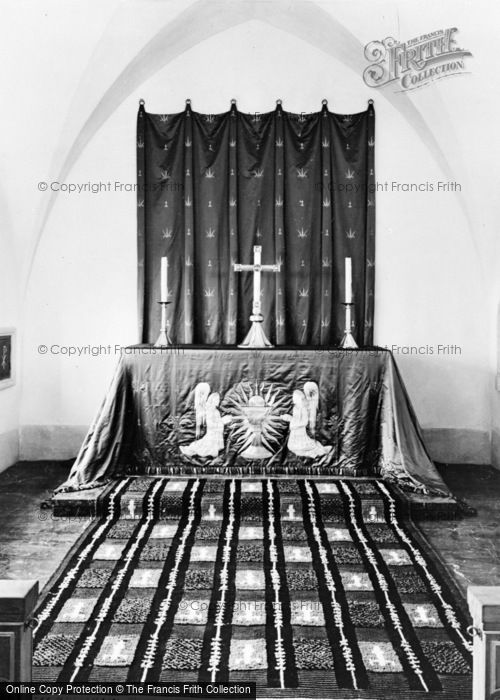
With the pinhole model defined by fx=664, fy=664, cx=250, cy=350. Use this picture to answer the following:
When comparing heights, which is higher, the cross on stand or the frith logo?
the frith logo

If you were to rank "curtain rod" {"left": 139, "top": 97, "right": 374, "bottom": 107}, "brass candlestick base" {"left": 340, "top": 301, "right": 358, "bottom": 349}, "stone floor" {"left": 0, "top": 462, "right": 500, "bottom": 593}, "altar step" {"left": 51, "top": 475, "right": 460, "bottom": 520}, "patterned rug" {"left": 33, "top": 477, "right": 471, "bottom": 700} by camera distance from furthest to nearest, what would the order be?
1. "curtain rod" {"left": 139, "top": 97, "right": 374, "bottom": 107}
2. "brass candlestick base" {"left": 340, "top": 301, "right": 358, "bottom": 349}
3. "altar step" {"left": 51, "top": 475, "right": 460, "bottom": 520}
4. "stone floor" {"left": 0, "top": 462, "right": 500, "bottom": 593}
5. "patterned rug" {"left": 33, "top": 477, "right": 471, "bottom": 700}

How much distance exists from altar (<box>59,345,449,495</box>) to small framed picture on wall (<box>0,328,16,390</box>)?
1364 millimetres

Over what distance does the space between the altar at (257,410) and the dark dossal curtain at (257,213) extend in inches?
39.7

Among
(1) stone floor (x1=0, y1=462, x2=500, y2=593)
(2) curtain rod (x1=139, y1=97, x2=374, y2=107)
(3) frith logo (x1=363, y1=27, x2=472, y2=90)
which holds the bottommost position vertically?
(1) stone floor (x1=0, y1=462, x2=500, y2=593)

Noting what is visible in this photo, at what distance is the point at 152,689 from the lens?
6.41 ft

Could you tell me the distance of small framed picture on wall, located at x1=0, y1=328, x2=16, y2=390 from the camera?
19.5 ft

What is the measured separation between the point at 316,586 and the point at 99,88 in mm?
4571

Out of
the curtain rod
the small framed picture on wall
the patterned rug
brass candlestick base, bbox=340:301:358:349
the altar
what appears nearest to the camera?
the patterned rug

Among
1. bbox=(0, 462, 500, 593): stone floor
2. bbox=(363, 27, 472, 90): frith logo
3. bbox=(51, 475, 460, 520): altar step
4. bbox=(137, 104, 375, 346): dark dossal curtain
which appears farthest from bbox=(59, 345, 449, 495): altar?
bbox=(363, 27, 472, 90): frith logo

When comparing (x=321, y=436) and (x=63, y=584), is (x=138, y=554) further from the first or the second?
(x=321, y=436)

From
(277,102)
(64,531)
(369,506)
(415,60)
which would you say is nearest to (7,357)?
(64,531)

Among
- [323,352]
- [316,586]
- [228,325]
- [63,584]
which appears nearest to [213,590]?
[316,586]

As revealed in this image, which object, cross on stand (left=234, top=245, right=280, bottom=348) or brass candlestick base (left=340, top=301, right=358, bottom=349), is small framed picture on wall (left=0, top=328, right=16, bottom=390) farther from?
brass candlestick base (left=340, top=301, right=358, bottom=349)

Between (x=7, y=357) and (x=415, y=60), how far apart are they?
443 centimetres
